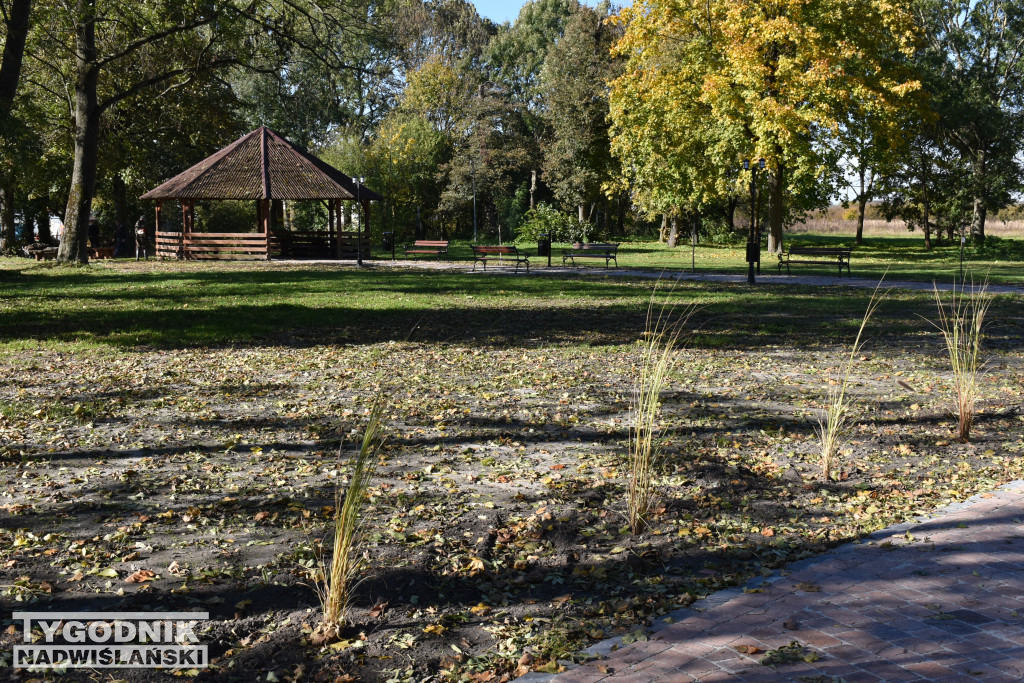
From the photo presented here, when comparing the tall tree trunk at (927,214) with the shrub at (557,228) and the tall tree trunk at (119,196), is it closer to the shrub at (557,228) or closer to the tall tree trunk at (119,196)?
the shrub at (557,228)

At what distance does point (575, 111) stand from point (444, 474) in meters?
44.1

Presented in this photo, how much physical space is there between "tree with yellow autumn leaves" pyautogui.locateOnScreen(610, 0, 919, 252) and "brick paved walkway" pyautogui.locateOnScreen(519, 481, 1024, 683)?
28889 millimetres

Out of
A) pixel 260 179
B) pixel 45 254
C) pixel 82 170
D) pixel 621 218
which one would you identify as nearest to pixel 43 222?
pixel 45 254

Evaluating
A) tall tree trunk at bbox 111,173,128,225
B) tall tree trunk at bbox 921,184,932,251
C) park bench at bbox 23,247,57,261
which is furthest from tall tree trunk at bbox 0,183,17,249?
tall tree trunk at bbox 921,184,932,251

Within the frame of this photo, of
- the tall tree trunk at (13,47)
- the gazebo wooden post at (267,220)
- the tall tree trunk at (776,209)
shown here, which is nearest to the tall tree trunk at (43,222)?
the gazebo wooden post at (267,220)

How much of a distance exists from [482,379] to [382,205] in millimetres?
41648

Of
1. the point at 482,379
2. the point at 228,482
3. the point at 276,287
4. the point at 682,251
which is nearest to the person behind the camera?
the point at 228,482

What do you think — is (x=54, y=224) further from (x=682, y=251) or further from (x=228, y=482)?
(x=228, y=482)

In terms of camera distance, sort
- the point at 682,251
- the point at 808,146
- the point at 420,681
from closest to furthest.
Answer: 1. the point at 420,681
2. the point at 808,146
3. the point at 682,251

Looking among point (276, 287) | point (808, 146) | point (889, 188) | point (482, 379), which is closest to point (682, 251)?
point (808, 146)

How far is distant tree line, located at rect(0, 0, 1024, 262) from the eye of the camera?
2594 cm

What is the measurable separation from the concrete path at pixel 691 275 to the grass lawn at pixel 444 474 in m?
9.01

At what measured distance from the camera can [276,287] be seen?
21344 mm

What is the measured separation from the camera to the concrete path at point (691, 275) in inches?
873
